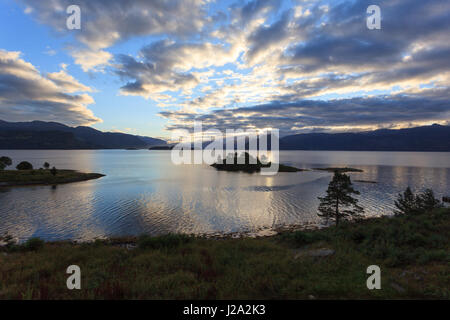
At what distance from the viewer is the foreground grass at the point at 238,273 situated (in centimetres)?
749

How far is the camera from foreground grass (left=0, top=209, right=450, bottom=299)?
24.6 ft

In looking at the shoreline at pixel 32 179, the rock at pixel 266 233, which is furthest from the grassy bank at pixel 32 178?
the rock at pixel 266 233

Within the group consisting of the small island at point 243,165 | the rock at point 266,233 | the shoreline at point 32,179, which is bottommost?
the rock at point 266,233

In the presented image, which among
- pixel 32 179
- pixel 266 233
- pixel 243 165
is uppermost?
pixel 243 165

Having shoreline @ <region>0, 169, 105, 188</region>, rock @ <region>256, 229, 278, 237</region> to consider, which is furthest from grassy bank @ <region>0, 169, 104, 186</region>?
rock @ <region>256, 229, 278, 237</region>

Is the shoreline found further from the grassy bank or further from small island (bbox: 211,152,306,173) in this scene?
small island (bbox: 211,152,306,173)

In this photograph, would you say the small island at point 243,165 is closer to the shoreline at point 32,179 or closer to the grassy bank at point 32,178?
the shoreline at point 32,179

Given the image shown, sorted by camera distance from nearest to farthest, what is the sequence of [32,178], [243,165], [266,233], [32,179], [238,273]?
[238,273] < [266,233] < [32,179] < [32,178] < [243,165]

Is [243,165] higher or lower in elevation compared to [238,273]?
lower

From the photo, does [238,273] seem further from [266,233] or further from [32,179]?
[32,179]

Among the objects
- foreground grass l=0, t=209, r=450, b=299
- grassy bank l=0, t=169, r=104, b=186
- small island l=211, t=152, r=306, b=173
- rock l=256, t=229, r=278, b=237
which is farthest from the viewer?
small island l=211, t=152, r=306, b=173

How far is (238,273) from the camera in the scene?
362 inches

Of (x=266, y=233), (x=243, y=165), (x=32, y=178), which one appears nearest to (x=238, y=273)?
(x=266, y=233)

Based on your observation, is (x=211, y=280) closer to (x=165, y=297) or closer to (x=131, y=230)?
(x=165, y=297)
